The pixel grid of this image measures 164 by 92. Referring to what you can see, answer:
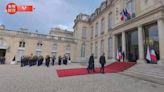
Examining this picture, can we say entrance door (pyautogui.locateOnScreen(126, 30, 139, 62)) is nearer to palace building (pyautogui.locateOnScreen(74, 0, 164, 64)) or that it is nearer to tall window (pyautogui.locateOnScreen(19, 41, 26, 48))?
palace building (pyautogui.locateOnScreen(74, 0, 164, 64))

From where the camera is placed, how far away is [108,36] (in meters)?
19.5

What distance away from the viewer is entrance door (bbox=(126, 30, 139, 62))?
45.4 feet

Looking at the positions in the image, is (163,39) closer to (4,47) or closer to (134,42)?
(134,42)

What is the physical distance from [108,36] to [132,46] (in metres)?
5.63

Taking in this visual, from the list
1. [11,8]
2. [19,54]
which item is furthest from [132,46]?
[19,54]

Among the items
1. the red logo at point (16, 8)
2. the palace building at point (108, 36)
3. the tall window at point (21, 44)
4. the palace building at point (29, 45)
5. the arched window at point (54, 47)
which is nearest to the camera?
the red logo at point (16, 8)

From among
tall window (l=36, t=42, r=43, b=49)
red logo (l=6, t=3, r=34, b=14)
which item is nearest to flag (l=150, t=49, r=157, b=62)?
red logo (l=6, t=3, r=34, b=14)

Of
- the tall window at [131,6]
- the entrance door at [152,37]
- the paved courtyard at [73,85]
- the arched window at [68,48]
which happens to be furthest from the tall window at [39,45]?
the entrance door at [152,37]

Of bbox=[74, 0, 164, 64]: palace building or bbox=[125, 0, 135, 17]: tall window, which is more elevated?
bbox=[125, 0, 135, 17]: tall window

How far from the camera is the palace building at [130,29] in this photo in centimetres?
1060

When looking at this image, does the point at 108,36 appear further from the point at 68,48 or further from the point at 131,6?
the point at 68,48

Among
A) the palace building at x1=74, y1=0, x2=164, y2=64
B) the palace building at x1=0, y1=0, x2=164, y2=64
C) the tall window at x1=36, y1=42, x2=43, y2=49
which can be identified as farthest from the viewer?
the tall window at x1=36, y1=42, x2=43, y2=49

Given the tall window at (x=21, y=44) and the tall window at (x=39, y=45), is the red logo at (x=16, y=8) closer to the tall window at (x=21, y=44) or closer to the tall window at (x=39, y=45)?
the tall window at (x=21, y=44)

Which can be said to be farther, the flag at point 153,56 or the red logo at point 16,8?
the flag at point 153,56
